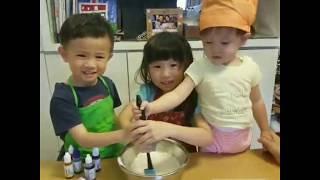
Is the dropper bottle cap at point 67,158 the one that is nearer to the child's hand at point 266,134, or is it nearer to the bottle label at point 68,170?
the bottle label at point 68,170

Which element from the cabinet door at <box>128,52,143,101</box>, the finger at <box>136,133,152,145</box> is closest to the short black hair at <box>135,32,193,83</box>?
the cabinet door at <box>128,52,143,101</box>

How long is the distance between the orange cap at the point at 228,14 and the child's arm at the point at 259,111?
0.13 metres

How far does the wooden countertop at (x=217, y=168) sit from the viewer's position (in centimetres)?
73

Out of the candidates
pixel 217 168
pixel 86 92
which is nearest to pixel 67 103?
pixel 86 92

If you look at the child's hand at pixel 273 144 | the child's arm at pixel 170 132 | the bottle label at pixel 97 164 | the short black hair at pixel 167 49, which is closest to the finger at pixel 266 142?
the child's hand at pixel 273 144

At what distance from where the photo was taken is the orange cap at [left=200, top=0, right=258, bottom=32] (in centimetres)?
66

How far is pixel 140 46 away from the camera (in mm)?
716

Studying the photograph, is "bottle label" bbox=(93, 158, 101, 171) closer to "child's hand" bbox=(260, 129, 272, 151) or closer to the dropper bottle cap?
the dropper bottle cap

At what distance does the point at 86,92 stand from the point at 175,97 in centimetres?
16

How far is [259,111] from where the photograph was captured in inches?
29.9
